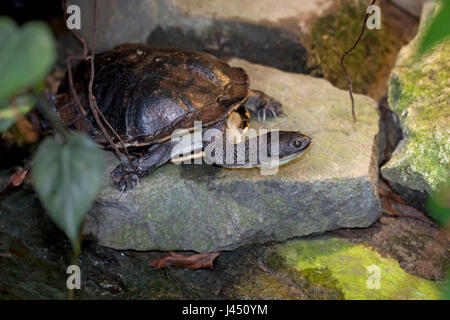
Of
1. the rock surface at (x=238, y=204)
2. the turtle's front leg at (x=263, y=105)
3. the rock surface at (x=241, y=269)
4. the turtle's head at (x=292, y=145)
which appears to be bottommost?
the rock surface at (x=241, y=269)

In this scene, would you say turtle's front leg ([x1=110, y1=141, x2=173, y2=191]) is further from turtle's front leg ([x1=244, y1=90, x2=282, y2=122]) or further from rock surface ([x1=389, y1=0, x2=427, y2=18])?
rock surface ([x1=389, y1=0, x2=427, y2=18])

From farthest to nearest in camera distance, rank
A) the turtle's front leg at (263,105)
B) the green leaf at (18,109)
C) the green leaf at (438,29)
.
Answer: the turtle's front leg at (263,105) < the green leaf at (18,109) < the green leaf at (438,29)

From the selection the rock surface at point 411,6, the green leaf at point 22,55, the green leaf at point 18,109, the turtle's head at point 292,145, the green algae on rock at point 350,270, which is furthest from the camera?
the rock surface at point 411,6

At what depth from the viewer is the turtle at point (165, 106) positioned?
280 centimetres

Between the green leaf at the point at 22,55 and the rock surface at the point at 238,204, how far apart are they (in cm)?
172

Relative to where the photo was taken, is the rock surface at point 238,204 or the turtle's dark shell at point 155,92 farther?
the turtle's dark shell at point 155,92

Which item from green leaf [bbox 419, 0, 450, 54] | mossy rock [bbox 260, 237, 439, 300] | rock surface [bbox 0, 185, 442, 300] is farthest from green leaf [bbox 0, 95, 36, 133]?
mossy rock [bbox 260, 237, 439, 300]

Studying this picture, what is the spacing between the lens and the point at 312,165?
279cm

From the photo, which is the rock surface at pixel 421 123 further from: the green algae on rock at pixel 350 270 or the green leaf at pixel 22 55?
the green leaf at pixel 22 55

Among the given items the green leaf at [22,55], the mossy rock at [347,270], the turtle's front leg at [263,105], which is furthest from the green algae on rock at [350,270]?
the green leaf at [22,55]

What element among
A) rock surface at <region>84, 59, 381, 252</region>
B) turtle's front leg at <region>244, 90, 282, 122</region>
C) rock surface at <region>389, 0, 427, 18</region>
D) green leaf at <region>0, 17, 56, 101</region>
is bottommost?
rock surface at <region>84, 59, 381, 252</region>

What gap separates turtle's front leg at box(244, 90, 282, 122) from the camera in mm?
3178

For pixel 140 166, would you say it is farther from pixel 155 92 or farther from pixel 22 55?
pixel 22 55
